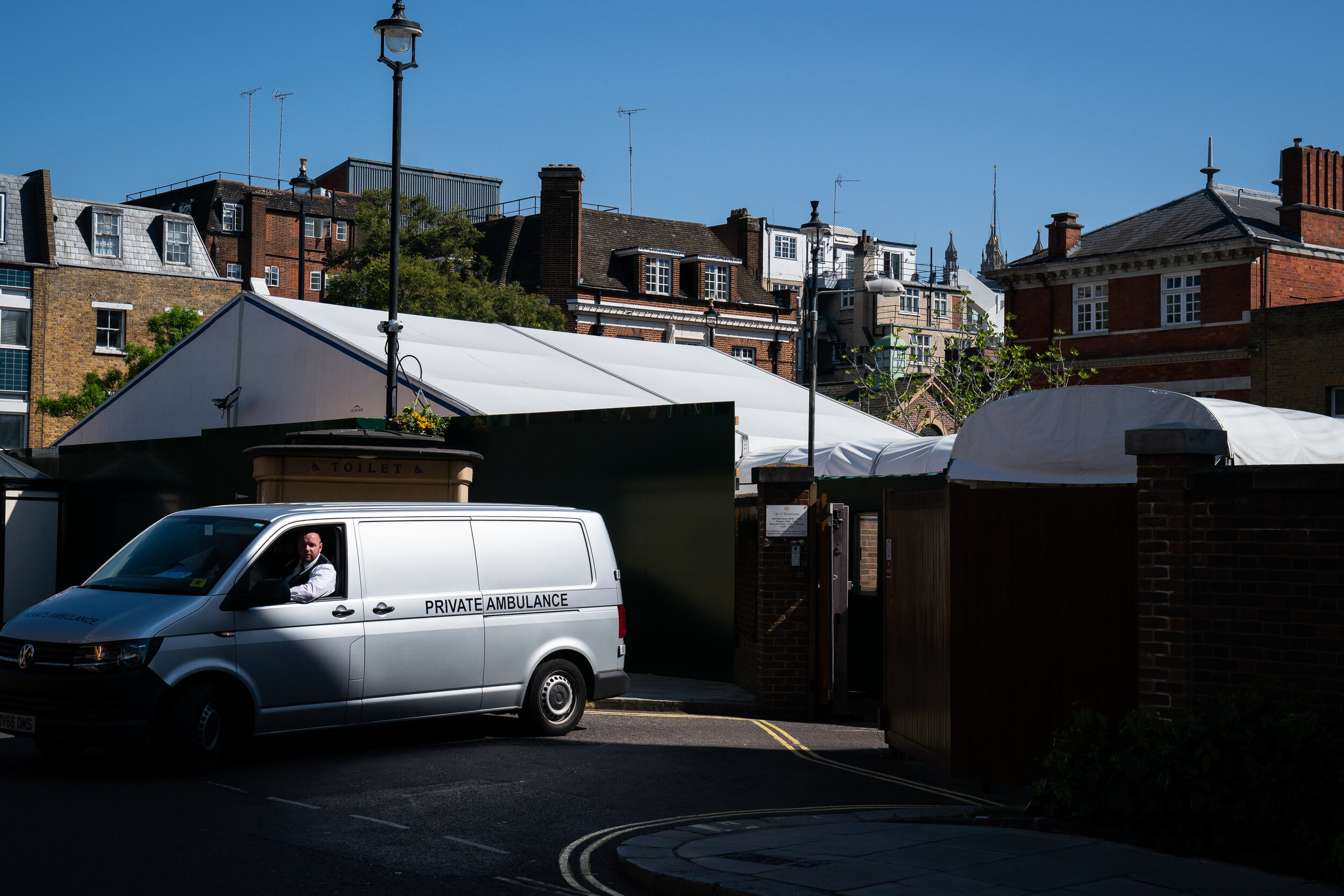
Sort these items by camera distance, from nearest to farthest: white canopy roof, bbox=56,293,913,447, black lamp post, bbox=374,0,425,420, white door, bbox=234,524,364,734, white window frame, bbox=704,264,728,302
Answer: white door, bbox=234,524,364,734, black lamp post, bbox=374,0,425,420, white canopy roof, bbox=56,293,913,447, white window frame, bbox=704,264,728,302

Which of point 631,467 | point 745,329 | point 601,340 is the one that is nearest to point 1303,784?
point 631,467

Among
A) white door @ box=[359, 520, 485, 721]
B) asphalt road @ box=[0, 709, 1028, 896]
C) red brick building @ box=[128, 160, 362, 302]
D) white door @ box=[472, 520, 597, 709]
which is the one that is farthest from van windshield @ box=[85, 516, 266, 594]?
red brick building @ box=[128, 160, 362, 302]

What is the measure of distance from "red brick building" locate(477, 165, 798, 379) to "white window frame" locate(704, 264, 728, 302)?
4 centimetres

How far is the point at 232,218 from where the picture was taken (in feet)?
248

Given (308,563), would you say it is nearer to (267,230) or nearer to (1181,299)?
(1181,299)

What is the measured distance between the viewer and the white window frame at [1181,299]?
4603 cm

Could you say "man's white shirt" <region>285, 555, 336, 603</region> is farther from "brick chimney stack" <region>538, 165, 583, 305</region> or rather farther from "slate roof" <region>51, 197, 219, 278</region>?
"slate roof" <region>51, 197, 219, 278</region>

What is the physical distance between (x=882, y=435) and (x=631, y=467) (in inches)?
386

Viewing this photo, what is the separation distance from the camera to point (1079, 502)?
8.91 m

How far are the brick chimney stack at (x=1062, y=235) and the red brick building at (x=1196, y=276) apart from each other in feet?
0.15

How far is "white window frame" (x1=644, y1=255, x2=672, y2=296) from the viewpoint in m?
59.3

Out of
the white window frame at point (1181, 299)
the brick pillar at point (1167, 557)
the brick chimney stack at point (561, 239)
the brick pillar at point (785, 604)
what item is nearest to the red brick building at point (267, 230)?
the brick chimney stack at point (561, 239)

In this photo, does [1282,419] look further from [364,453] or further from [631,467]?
[364,453]

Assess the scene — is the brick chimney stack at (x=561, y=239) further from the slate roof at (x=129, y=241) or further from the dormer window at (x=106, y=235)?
the dormer window at (x=106, y=235)
